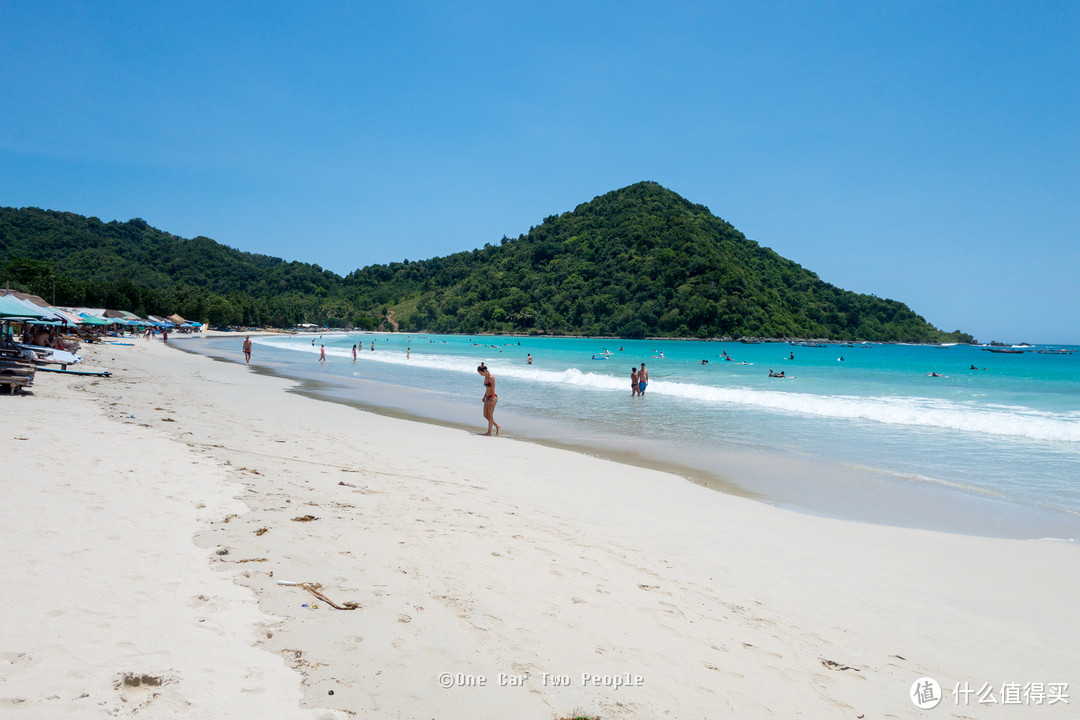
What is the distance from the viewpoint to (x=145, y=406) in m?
13.1

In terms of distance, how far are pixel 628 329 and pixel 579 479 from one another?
427 feet

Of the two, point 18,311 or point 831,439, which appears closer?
point 831,439

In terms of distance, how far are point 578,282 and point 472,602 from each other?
14687cm

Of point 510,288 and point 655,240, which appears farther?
point 510,288

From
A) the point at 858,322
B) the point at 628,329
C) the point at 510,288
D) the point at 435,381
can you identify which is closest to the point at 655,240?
the point at 628,329

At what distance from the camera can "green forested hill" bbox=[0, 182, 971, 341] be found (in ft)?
412

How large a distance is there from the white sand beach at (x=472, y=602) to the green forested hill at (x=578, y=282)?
109 metres

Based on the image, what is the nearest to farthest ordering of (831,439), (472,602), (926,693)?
(926,693), (472,602), (831,439)

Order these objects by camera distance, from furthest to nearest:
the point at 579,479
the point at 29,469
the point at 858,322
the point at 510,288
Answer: the point at 510,288 < the point at 858,322 < the point at 579,479 < the point at 29,469

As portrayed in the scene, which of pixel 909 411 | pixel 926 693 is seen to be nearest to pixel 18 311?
pixel 926 693

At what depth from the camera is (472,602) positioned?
411 cm

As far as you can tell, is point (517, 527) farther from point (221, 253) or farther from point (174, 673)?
point (221, 253)

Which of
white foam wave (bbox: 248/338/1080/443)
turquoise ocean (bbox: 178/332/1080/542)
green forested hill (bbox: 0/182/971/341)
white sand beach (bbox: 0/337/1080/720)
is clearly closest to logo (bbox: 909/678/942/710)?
white sand beach (bbox: 0/337/1080/720)

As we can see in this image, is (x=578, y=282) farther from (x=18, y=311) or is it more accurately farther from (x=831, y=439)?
(x=831, y=439)
